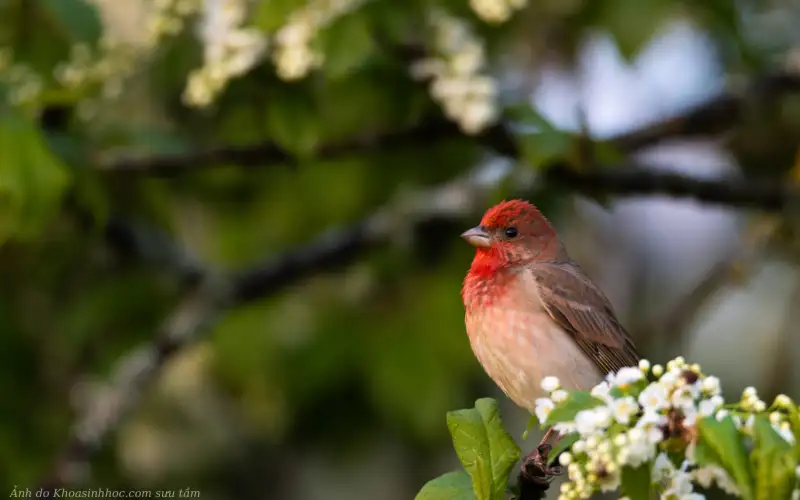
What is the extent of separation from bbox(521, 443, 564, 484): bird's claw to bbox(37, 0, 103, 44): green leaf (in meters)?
2.88

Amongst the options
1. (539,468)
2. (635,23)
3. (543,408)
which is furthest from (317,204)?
(543,408)

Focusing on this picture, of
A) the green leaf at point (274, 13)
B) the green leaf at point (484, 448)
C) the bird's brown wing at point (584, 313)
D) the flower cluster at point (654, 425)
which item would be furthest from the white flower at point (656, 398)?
the green leaf at point (274, 13)

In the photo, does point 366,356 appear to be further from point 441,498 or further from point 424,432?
point 441,498

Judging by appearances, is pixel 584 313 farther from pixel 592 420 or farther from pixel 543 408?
pixel 592 420

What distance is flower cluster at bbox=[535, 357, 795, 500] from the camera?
97.3 inches

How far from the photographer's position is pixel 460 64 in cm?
495

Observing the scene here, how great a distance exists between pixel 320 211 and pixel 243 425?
2.02 meters

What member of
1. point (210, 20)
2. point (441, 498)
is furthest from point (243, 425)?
point (441, 498)

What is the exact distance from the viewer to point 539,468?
10.9 ft

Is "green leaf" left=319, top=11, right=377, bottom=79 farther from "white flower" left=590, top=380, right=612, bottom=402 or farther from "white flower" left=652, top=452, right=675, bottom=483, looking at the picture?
"white flower" left=652, top=452, right=675, bottom=483

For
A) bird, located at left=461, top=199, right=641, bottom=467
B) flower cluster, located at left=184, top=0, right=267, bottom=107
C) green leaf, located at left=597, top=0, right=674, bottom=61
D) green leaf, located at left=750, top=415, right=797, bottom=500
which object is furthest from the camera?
flower cluster, located at left=184, top=0, right=267, bottom=107

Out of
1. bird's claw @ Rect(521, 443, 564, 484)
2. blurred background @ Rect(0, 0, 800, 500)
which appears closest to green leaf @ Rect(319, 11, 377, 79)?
blurred background @ Rect(0, 0, 800, 500)

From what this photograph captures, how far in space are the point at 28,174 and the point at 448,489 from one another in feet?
8.17

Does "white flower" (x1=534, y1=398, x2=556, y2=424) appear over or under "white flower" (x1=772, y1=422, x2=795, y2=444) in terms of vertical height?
over
